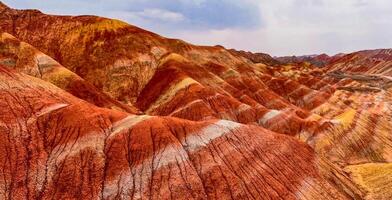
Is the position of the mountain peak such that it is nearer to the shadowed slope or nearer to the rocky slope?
the rocky slope

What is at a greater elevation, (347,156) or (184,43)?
(184,43)

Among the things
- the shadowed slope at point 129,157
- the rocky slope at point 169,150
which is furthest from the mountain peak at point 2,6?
the shadowed slope at point 129,157

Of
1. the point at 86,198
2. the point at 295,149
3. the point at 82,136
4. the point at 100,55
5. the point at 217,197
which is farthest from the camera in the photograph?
the point at 100,55

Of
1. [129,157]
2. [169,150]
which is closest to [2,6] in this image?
[129,157]

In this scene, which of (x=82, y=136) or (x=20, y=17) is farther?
(x=20, y=17)

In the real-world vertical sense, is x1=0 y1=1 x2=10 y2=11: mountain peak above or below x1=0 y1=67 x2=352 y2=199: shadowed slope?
above

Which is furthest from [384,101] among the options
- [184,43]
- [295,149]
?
[295,149]

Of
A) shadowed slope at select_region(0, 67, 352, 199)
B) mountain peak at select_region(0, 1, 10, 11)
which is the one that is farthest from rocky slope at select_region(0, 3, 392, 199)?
mountain peak at select_region(0, 1, 10, 11)

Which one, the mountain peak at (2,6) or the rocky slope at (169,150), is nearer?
the rocky slope at (169,150)

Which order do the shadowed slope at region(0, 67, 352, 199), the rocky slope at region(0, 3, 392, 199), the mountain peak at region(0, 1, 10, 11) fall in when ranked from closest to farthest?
the shadowed slope at region(0, 67, 352, 199) → the rocky slope at region(0, 3, 392, 199) → the mountain peak at region(0, 1, 10, 11)

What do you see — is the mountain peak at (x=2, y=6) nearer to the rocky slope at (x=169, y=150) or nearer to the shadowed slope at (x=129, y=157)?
the rocky slope at (x=169, y=150)

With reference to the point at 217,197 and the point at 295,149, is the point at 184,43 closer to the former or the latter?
the point at 295,149
